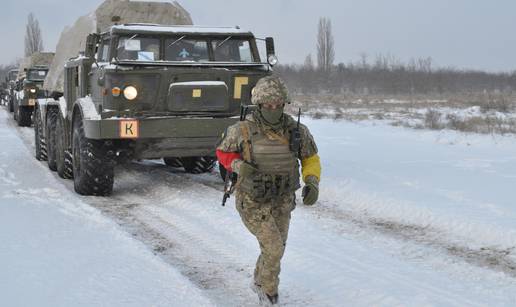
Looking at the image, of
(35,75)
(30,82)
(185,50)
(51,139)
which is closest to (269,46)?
(185,50)

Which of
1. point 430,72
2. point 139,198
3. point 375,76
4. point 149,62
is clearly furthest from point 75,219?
point 430,72

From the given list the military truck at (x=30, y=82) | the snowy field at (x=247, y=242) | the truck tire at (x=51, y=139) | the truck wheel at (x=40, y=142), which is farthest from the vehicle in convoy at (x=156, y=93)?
the military truck at (x=30, y=82)

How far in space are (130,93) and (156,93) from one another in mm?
314

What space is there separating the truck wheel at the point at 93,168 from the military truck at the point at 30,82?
11.6 metres

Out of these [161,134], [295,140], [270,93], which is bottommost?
[161,134]

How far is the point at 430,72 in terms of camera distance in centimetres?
7000

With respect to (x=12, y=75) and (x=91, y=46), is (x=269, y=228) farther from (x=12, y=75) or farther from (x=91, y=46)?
(x=12, y=75)

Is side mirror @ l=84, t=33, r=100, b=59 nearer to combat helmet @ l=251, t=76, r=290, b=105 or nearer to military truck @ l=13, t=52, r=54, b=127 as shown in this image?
combat helmet @ l=251, t=76, r=290, b=105

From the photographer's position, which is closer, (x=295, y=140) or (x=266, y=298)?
(x=295, y=140)

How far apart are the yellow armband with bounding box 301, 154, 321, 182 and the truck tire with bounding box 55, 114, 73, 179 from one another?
6.03 m

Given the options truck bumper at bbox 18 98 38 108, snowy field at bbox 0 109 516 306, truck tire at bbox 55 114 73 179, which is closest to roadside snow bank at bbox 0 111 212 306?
snowy field at bbox 0 109 516 306

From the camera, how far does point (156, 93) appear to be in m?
7.79

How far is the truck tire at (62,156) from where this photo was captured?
367 inches

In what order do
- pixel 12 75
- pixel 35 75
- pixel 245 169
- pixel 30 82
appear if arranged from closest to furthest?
1. pixel 245 169
2. pixel 35 75
3. pixel 30 82
4. pixel 12 75
